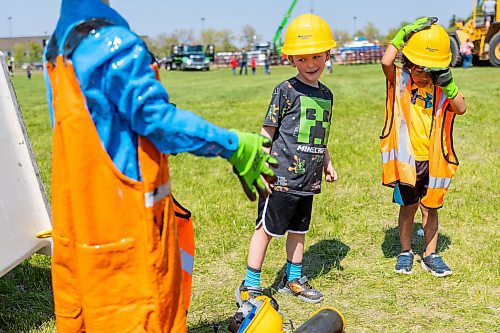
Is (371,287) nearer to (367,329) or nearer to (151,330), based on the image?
(367,329)

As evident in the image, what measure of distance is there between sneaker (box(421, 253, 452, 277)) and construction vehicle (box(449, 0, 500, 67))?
19.8 meters

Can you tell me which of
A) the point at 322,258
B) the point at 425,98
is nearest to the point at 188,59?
the point at 322,258

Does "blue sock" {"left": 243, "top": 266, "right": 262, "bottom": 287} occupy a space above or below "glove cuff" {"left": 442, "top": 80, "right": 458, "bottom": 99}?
below

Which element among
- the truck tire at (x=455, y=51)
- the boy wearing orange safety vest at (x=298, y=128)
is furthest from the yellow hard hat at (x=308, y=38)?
the truck tire at (x=455, y=51)

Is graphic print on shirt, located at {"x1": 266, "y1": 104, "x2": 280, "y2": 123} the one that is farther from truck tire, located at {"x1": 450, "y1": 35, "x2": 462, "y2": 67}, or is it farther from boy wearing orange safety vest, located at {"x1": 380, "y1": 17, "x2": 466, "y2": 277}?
truck tire, located at {"x1": 450, "y1": 35, "x2": 462, "y2": 67}

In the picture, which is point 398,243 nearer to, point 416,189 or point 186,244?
point 416,189

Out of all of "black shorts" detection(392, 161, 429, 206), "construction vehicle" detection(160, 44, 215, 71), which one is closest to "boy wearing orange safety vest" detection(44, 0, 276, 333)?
"black shorts" detection(392, 161, 429, 206)

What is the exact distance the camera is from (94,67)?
1.86 m

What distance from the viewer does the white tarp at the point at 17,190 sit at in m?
3.36

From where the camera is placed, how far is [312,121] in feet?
12.1

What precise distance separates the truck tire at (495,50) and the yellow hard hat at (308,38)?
21536 millimetres

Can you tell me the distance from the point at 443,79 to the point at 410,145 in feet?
1.71

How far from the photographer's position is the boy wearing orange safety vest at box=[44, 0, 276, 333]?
1876 mm

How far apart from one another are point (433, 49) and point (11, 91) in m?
2.64
